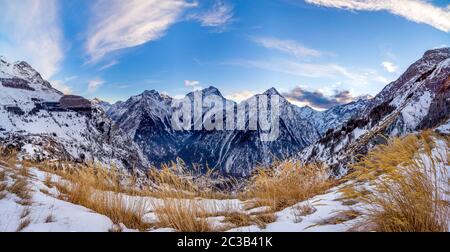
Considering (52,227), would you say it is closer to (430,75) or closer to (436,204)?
(436,204)

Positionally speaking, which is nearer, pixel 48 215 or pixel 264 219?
pixel 48 215

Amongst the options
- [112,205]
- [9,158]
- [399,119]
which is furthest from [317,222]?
[399,119]

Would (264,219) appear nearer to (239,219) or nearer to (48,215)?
(239,219)

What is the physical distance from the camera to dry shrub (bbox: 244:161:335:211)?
686cm

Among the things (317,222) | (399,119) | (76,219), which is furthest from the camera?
(399,119)

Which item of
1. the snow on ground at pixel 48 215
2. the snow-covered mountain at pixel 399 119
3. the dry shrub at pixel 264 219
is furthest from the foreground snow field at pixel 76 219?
the snow-covered mountain at pixel 399 119

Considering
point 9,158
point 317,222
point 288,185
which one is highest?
point 9,158

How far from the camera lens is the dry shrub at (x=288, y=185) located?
6.86 m

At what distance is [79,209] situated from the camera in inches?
223

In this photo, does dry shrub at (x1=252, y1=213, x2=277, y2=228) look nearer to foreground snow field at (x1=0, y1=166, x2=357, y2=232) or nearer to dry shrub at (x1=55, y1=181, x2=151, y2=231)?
foreground snow field at (x1=0, y1=166, x2=357, y2=232)

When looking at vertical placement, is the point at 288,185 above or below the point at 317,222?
above

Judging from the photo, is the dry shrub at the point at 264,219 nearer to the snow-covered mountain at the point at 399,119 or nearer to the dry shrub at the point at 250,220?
the dry shrub at the point at 250,220

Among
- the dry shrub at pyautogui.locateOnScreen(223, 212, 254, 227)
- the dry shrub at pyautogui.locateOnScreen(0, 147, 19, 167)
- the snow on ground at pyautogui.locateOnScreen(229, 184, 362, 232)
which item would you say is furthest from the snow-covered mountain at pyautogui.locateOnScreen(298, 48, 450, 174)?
the snow on ground at pyautogui.locateOnScreen(229, 184, 362, 232)

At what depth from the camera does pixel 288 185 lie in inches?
291
